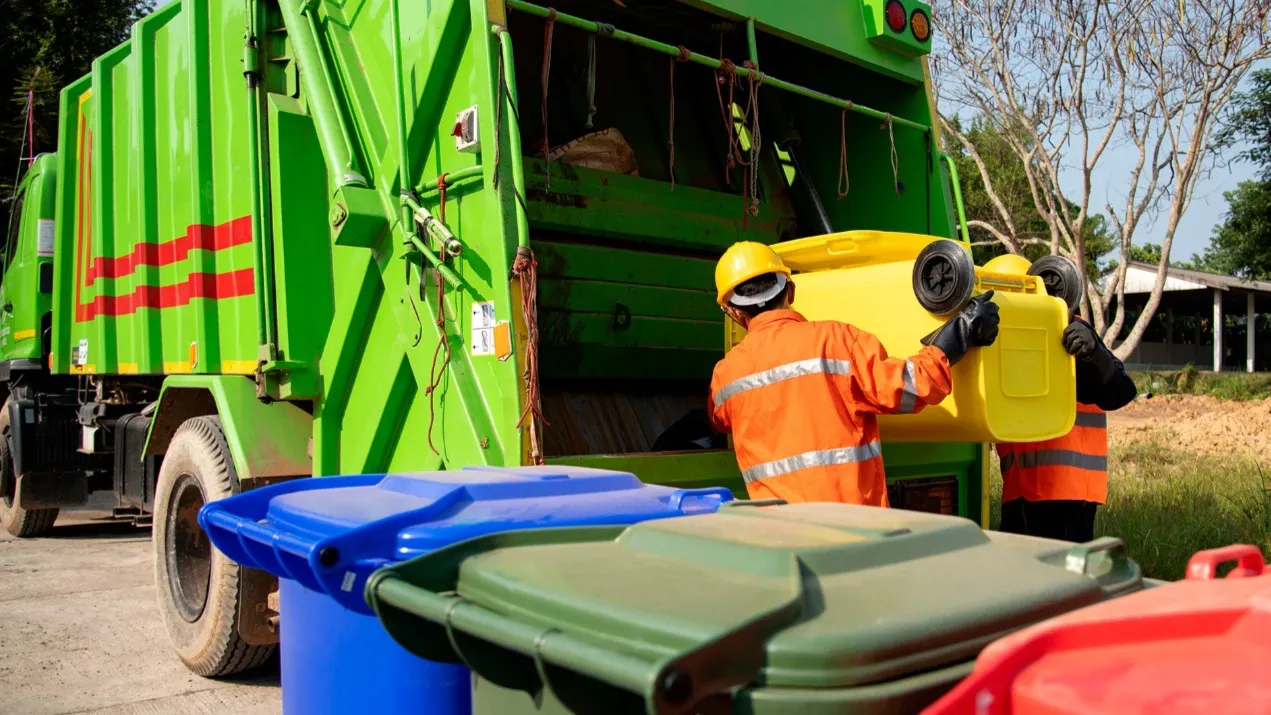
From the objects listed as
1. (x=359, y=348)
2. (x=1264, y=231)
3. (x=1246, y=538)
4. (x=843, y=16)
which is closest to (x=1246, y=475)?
(x=1246, y=538)

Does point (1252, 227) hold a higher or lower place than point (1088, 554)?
higher

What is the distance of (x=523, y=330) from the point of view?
279 centimetres

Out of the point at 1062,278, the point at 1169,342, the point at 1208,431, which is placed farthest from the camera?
the point at 1169,342

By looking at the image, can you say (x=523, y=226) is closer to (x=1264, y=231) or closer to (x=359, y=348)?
(x=359, y=348)

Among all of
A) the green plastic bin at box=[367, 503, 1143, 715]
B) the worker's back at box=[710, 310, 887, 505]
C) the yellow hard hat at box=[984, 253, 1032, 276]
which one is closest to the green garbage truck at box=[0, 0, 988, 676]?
the worker's back at box=[710, 310, 887, 505]

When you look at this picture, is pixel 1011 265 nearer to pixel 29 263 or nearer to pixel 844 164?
pixel 844 164

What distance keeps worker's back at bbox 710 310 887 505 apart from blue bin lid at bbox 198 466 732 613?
68 cm

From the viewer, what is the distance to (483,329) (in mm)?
2893

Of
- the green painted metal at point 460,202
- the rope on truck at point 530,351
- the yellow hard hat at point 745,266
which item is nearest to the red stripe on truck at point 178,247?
the green painted metal at point 460,202

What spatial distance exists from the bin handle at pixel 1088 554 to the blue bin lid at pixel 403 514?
0.76 m

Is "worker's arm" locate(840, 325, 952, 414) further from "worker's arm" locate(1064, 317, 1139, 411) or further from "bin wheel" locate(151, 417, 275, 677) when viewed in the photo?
"bin wheel" locate(151, 417, 275, 677)

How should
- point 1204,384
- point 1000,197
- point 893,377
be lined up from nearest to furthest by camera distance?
point 893,377, point 1204,384, point 1000,197

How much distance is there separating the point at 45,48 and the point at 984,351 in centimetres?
1510

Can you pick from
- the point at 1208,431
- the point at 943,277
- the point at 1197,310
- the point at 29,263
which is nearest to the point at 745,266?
the point at 943,277
